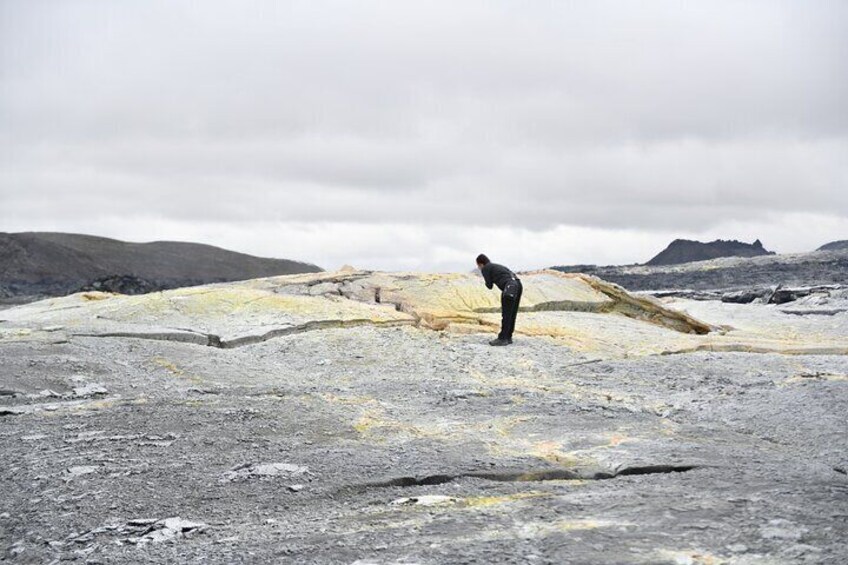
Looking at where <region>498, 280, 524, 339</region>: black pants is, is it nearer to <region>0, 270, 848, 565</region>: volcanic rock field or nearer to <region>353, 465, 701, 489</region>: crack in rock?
<region>0, 270, 848, 565</region>: volcanic rock field

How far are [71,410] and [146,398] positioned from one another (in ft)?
2.68

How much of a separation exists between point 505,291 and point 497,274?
425 millimetres

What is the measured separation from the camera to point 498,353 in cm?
1191

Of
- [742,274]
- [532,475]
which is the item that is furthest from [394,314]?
[742,274]

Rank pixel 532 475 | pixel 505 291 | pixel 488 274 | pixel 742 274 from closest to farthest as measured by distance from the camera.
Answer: pixel 532 475 < pixel 505 291 < pixel 488 274 < pixel 742 274

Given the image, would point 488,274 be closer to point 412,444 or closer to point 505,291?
point 505,291

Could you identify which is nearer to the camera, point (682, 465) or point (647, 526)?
point (647, 526)

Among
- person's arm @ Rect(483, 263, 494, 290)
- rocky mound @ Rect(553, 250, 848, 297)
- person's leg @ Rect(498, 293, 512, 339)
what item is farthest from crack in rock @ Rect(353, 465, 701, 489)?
rocky mound @ Rect(553, 250, 848, 297)

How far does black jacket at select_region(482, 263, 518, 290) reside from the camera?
12.8m

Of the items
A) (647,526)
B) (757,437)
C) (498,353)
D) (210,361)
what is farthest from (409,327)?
(647,526)

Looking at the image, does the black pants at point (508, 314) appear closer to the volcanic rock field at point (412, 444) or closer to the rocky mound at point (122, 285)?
the volcanic rock field at point (412, 444)

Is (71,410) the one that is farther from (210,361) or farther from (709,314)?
(709,314)

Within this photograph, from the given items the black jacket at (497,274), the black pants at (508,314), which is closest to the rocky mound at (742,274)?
the black jacket at (497,274)

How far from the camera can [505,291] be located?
1259 centimetres
